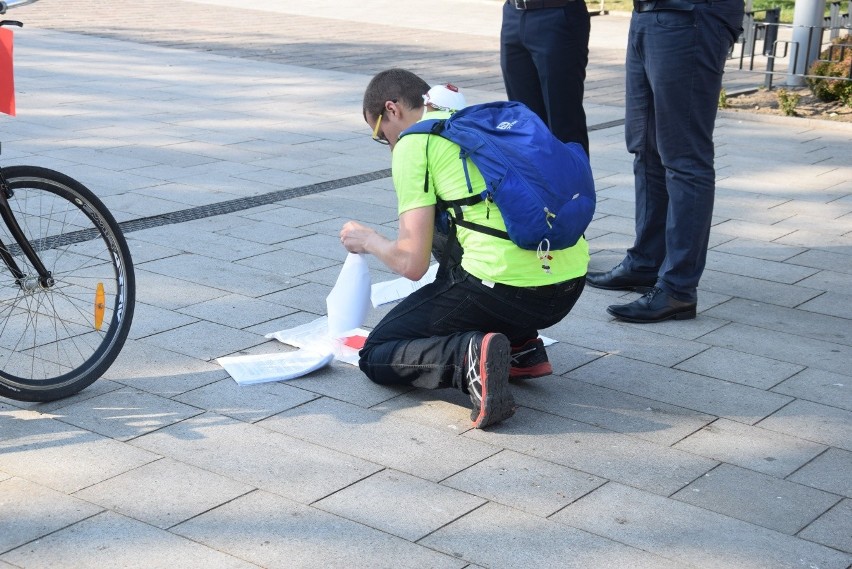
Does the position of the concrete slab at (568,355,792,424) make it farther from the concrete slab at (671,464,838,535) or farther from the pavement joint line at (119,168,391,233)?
the pavement joint line at (119,168,391,233)

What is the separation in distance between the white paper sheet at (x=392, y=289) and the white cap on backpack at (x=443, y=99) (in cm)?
114

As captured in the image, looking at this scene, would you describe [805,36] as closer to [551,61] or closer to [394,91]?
[551,61]

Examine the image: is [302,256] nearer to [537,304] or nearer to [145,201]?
[145,201]

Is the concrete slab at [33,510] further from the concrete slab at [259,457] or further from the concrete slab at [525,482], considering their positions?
the concrete slab at [525,482]

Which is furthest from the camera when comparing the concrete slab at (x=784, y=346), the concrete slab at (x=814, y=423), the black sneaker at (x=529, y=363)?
the concrete slab at (x=784, y=346)

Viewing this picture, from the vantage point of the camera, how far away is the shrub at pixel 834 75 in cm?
1076

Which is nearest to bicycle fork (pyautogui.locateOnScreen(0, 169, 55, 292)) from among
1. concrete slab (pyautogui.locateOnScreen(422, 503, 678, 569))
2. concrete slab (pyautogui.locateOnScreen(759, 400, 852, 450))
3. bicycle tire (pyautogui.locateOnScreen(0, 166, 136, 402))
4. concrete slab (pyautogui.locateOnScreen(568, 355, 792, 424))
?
bicycle tire (pyautogui.locateOnScreen(0, 166, 136, 402))

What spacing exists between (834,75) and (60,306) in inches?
330

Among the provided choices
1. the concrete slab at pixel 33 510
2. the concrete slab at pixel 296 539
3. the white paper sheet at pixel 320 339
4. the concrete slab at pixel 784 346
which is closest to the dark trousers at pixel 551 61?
the concrete slab at pixel 784 346

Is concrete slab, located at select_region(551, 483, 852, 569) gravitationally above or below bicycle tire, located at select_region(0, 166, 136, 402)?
below

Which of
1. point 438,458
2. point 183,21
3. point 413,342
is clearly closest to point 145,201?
point 413,342

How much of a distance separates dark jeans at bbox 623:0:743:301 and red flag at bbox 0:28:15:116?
257cm

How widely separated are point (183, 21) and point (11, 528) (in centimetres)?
1419

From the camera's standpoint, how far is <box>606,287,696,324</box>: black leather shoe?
5.02 m
